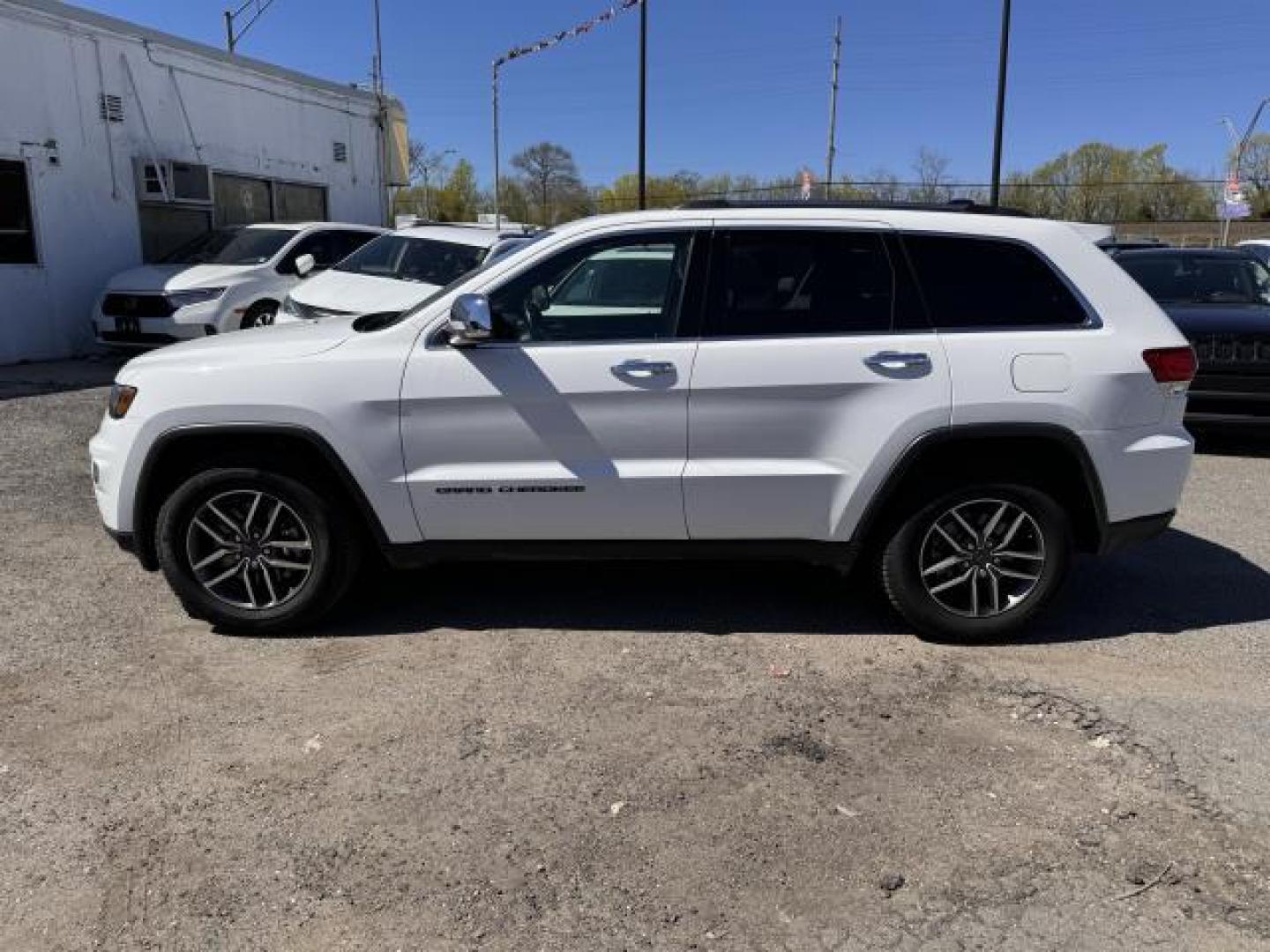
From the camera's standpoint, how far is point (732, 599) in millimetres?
4895

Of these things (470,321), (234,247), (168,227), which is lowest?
(470,321)

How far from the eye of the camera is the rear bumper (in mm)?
4242

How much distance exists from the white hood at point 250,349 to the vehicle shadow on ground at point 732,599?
3.98 feet

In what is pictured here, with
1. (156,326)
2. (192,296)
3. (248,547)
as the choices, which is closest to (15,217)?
(156,326)

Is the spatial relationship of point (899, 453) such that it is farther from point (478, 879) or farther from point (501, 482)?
point (478, 879)

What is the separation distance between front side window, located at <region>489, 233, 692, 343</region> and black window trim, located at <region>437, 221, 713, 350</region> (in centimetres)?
1

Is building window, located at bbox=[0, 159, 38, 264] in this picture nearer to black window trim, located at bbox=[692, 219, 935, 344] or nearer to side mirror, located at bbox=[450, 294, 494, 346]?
side mirror, located at bbox=[450, 294, 494, 346]

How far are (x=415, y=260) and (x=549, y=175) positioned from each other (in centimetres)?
6086

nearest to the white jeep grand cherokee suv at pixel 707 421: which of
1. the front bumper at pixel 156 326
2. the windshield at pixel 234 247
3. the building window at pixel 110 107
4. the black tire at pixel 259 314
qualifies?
the front bumper at pixel 156 326

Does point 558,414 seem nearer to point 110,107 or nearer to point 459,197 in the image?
point 110,107

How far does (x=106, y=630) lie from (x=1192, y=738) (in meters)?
4.36

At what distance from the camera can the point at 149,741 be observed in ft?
11.6

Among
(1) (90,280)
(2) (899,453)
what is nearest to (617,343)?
(2) (899,453)

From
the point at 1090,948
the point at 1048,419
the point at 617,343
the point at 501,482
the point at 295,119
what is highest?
A: the point at 295,119
